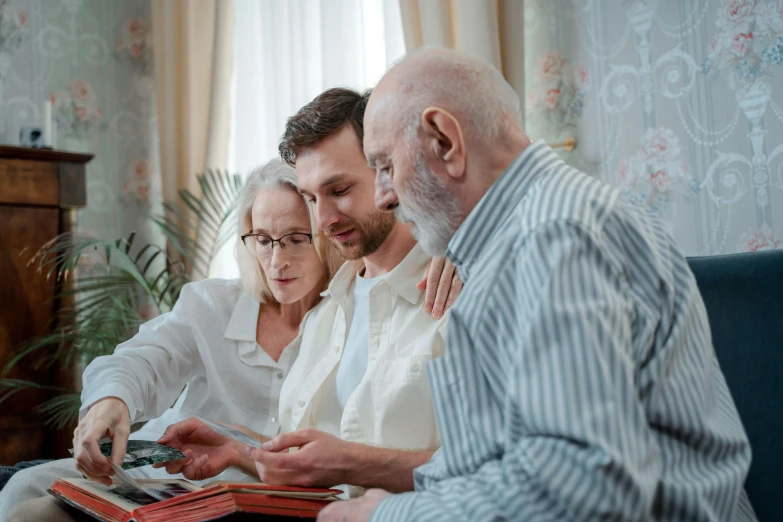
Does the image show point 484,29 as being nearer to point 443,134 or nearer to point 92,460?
point 443,134

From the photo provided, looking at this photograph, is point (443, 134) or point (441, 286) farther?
point (441, 286)

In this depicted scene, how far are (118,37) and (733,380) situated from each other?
3.67m

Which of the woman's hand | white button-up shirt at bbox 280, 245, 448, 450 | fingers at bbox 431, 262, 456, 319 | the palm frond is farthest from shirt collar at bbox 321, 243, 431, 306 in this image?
the palm frond

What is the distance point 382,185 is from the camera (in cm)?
111

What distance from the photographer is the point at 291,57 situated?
11.2ft

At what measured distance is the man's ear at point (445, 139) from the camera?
0.98 m

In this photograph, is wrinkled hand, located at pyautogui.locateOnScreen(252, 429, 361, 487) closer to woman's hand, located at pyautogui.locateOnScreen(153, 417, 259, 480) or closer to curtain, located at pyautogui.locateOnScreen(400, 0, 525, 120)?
woman's hand, located at pyautogui.locateOnScreen(153, 417, 259, 480)

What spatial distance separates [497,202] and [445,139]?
0.11 m

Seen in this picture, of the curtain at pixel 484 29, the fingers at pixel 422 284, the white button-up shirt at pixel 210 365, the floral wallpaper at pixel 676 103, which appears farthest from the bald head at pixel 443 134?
the curtain at pixel 484 29

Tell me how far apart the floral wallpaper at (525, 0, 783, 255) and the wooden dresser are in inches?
74.4

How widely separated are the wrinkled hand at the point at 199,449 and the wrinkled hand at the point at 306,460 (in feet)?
1.24

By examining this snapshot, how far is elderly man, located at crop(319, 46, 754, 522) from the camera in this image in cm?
73

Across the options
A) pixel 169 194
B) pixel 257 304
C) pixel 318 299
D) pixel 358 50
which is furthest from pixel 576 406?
pixel 169 194

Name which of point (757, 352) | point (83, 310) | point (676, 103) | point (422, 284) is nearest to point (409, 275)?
point (422, 284)
